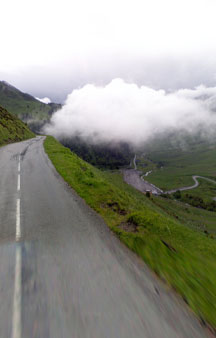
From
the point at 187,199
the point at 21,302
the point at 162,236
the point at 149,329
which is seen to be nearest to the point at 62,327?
the point at 21,302

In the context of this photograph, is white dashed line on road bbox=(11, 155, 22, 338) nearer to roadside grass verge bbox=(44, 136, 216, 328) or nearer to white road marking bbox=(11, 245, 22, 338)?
white road marking bbox=(11, 245, 22, 338)

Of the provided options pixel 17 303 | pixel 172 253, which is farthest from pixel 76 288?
pixel 172 253

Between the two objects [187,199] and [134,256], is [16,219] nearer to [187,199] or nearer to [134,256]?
[134,256]

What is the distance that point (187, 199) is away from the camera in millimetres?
160125

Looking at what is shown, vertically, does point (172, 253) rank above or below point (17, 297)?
below

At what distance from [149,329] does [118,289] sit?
4.51ft

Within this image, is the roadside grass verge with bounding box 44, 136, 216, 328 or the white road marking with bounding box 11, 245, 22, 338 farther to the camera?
the roadside grass verge with bounding box 44, 136, 216, 328

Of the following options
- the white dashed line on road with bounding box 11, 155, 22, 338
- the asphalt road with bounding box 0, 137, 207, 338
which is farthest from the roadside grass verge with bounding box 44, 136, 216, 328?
the white dashed line on road with bounding box 11, 155, 22, 338

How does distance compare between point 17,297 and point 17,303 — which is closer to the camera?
point 17,303

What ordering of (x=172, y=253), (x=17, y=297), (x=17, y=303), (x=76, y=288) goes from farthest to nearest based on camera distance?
(x=172, y=253) < (x=76, y=288) < (x=17, y=297) < (x=17, y=303)

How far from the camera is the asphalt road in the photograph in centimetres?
430

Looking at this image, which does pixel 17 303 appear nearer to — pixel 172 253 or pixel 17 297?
pixel 17 297

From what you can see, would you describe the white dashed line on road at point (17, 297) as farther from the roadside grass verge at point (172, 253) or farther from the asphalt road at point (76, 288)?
the roadside grass verge at point (172, 253)

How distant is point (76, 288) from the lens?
539 centimetres
